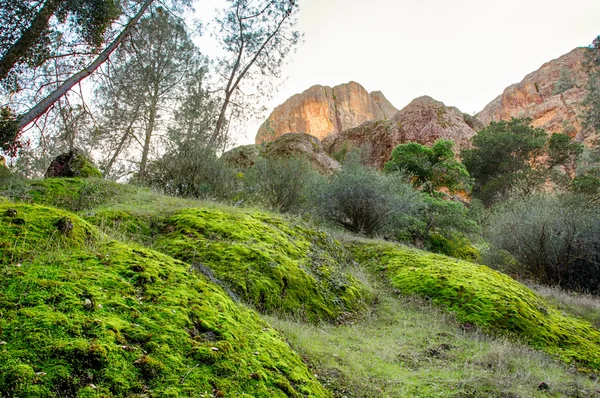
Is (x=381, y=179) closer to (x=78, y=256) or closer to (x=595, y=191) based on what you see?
(x=78, y=256)

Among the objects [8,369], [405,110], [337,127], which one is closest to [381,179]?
[8,369]

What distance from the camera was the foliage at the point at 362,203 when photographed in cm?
1245

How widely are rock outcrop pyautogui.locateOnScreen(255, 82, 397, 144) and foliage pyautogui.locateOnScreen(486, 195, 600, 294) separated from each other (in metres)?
47.1

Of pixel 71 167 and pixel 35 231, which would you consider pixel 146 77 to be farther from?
pixel 35 231

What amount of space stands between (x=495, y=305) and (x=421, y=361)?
2.76 meters

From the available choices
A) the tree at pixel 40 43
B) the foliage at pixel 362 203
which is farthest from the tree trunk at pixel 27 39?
the foliage at pixel 362 203

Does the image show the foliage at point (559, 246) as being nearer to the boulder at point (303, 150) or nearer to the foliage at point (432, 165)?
the foliage at point (432, 165)

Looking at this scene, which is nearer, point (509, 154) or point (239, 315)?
point (239, 315)

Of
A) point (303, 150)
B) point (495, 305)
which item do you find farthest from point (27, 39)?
point (303, 150)

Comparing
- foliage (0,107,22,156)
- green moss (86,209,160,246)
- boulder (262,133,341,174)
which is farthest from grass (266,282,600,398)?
boulder (262,133,341,174)

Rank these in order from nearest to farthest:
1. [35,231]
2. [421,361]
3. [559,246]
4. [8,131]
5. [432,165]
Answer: [35,231] → [421,361] → [8,131] → [559,246] → [432,165]

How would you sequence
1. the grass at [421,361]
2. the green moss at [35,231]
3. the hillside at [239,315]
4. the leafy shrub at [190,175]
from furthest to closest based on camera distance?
the leafy shrub at [190,175] < the grass at [421,361] < the green moss at [35,231] < the hillside at [239,315]

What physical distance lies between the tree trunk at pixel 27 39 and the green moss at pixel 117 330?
6.95 meters

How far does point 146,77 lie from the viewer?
1296cm
